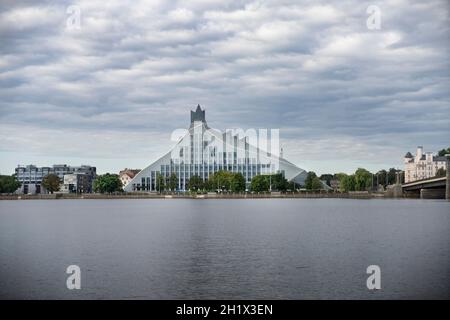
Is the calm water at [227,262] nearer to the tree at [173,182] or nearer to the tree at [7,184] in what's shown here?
the tree at [173,182]

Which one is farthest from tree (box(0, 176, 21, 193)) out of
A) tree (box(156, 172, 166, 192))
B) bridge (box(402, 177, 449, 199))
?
bridge (box(402, 177, 449, 199))

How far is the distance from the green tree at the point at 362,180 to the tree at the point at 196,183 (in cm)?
4075

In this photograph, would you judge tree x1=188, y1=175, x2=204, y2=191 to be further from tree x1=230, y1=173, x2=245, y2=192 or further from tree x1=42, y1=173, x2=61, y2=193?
tree x1=42, y1=173, x2=61, y2=193

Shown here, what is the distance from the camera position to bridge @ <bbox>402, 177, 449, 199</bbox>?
113 meters

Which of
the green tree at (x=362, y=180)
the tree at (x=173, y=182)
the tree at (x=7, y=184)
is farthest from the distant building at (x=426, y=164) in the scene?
the tree at (x=7, y=184)

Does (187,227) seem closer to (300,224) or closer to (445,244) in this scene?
(300,224)

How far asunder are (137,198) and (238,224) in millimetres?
125462

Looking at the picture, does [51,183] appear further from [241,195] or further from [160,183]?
[241,195]

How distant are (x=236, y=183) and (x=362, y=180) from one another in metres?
33.7

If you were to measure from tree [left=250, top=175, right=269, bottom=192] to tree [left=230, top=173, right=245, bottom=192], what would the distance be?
3304 millimetres

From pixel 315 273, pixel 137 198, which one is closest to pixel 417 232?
pixel 315 273

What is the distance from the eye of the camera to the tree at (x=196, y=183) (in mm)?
166875

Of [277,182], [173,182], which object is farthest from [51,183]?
[277,182]

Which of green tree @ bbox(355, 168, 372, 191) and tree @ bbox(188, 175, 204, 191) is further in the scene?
green tree @ bbox(355, 168, 372, 191)
